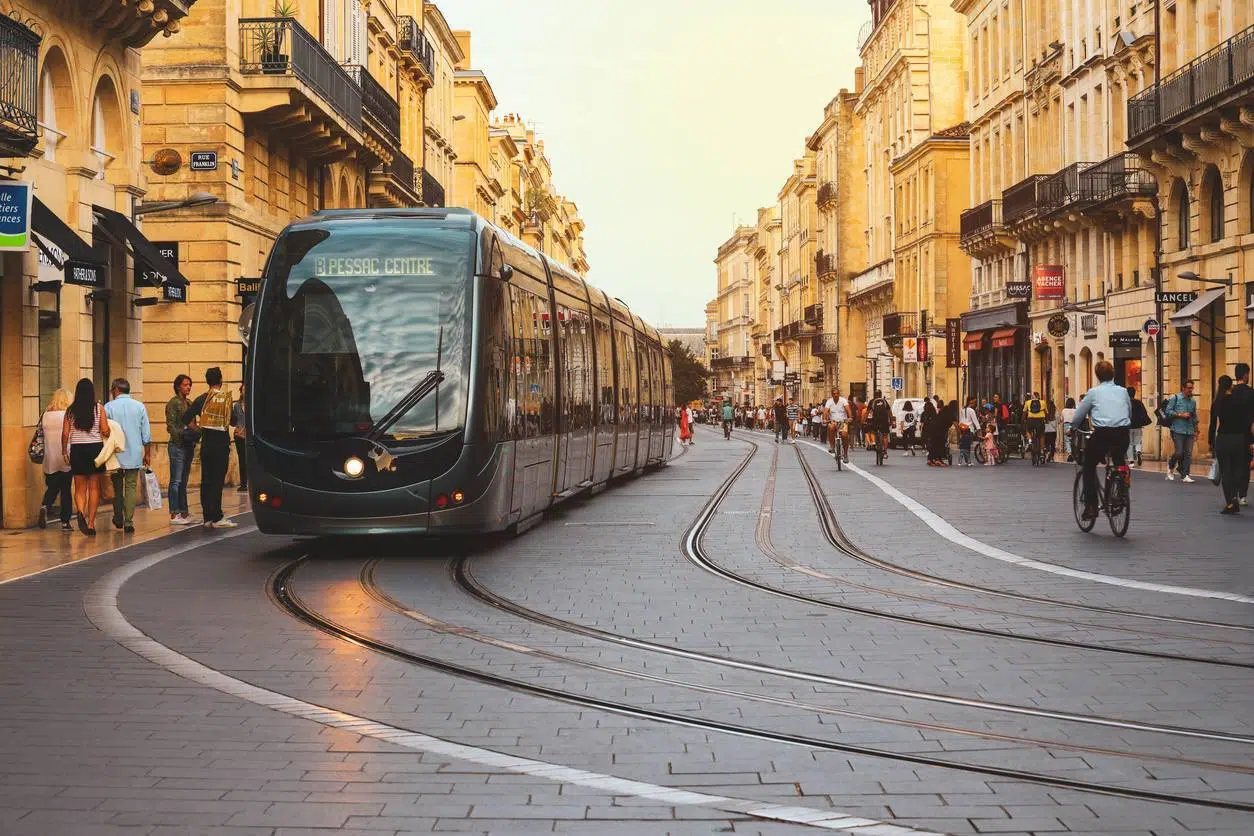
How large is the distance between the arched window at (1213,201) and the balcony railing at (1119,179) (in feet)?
11.9

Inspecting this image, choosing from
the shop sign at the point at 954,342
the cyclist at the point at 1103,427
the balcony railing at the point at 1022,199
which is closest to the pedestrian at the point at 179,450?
the cyclist at the point at 1103,427

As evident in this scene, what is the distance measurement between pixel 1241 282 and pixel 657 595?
1129 inches

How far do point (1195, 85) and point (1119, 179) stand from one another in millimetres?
6702

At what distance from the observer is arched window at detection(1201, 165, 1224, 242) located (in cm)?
4028

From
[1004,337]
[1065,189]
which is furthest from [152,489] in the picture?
[1004,337]

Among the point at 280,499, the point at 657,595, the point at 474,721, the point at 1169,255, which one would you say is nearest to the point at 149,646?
the point at 474,721

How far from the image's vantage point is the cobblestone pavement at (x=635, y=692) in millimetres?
6168

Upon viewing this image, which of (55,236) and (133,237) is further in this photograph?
(133,237)

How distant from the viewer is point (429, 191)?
178ft

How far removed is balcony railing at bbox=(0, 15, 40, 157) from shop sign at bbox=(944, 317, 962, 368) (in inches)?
1907

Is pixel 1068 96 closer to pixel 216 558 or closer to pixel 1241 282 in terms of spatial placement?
pixel 1241 282

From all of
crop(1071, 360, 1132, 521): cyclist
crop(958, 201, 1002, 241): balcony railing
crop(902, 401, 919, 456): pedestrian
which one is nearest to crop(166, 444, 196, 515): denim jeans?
crop(1071, 360, 1132, 521): cyclist

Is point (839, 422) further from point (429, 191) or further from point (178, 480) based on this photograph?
point (178, 480)

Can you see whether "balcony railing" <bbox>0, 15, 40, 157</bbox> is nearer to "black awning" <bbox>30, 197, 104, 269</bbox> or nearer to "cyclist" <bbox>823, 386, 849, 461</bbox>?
"black awning" <bbox>30, 197, 104, 269</bbox>
